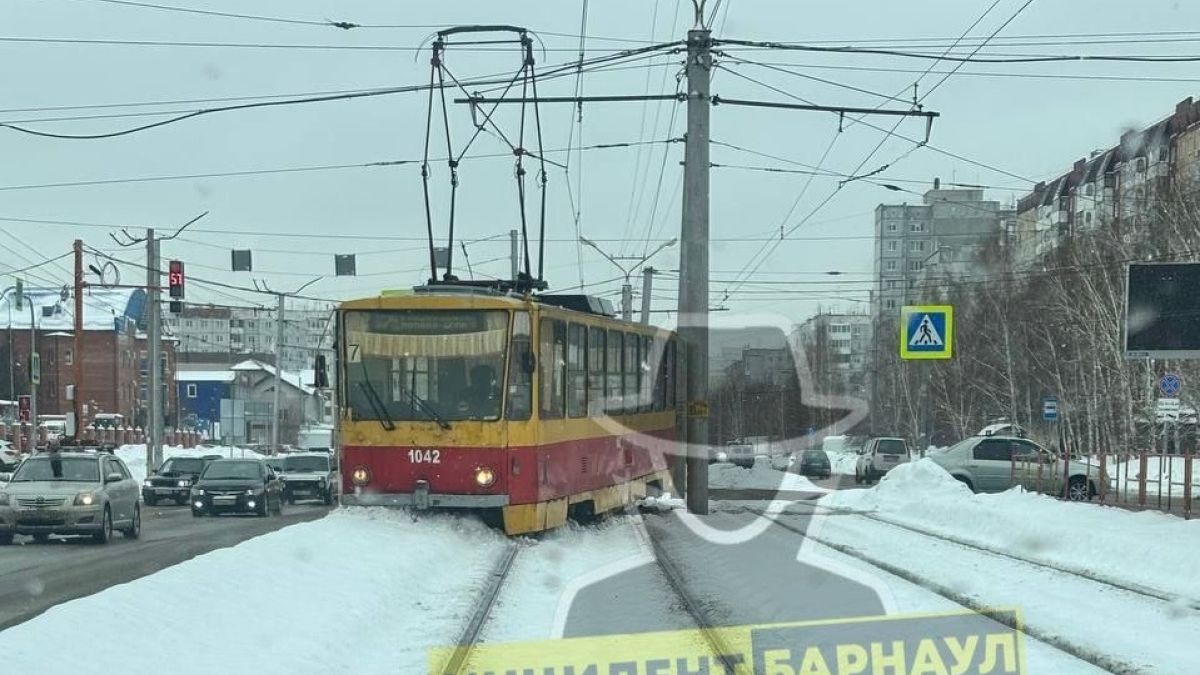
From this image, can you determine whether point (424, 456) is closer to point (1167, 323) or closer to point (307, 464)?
point (1167, 323)

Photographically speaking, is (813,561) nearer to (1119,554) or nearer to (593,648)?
(1119,554)

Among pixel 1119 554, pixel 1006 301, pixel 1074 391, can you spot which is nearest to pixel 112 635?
pixel 1119 554

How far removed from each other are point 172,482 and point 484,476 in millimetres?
27395

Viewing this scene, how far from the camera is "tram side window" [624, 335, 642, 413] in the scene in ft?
68.0

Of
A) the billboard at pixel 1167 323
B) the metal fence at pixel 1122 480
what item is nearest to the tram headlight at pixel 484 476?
the billboard at pixel 1167 323

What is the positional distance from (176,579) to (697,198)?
583 inches

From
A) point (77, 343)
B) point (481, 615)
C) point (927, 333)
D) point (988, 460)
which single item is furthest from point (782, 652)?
point (77, 343)

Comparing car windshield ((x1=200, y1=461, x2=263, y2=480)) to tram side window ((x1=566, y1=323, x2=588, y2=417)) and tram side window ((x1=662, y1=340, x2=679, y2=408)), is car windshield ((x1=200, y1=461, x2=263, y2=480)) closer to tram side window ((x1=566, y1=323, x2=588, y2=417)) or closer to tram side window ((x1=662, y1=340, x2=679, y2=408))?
tram side window ((x1=662, y1=340, x2=679, y2=408))

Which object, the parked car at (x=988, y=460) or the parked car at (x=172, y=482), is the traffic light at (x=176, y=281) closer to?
the parked car at (x=172, y=482)

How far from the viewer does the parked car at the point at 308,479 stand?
137 feet

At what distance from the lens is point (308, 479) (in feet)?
137

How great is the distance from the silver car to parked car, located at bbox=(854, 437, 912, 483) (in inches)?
1172

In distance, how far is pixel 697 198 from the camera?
77.9 feet

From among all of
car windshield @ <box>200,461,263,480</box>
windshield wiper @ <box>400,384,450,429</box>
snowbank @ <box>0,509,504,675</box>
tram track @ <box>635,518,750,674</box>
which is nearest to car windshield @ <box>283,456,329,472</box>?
car windshield @ <box>200,461,263,480</box>
